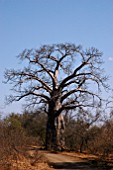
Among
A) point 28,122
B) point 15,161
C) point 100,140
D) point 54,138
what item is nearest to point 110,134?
point 100,140

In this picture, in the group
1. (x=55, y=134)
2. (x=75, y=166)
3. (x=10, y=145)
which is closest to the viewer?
(x=10, y=145)

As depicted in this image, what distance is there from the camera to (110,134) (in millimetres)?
20484

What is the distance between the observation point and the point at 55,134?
30.2 metres

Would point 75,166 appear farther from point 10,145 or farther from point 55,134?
point 55,134

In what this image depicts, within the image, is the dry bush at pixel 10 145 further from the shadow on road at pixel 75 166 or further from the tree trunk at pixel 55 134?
the tree trunk at pixel 55 134

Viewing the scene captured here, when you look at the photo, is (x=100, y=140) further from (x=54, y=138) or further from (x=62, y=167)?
(x=54, y=138)

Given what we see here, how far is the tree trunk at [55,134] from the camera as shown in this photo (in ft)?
98.6

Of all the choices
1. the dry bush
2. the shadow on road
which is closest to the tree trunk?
the shadow on road

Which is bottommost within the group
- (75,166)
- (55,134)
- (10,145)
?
(75,166)

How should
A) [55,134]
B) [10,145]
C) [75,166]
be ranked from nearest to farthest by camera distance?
[10,145], [75,166], [55,134]

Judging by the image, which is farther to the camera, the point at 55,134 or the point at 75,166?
the point at 55,134

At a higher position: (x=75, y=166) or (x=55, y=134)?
(x=55, y=134)

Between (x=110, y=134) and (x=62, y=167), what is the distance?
328cm

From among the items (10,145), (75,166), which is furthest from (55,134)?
(10,145)
